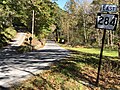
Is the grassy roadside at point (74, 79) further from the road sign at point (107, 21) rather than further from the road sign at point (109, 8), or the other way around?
the road sign at point (109, 8)

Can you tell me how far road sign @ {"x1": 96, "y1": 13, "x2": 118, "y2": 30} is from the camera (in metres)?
11.1

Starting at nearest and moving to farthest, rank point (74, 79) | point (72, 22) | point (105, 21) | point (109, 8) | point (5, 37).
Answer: point (109, 8), point (105, 21), point (74, 79), point (5, 37), point (72, 22)

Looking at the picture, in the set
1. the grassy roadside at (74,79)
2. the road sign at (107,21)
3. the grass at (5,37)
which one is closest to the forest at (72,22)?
the grass at (5,37)

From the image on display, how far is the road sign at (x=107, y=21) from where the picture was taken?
11055 mm

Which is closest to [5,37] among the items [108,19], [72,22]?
[72,22]

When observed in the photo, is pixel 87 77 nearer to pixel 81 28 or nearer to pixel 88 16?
pixel 88 16

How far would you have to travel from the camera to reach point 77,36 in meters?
74.4

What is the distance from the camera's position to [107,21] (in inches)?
441

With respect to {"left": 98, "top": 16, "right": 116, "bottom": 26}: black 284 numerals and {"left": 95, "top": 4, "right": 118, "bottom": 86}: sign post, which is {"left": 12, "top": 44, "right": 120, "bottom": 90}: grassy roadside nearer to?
{"left": 95, "top": 4, "right": 118, "bottom": 86}: sign post

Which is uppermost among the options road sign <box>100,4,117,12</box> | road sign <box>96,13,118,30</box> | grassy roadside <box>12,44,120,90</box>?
road sign <box>100,4,117,12</box>

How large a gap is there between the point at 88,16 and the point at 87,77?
48.0 meters

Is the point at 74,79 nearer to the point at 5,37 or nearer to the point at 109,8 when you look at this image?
the point at 109,8

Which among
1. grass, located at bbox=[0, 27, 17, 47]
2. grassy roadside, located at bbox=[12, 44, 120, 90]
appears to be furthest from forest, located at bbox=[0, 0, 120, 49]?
grassy roadside, located at bbox=[12, 44, 120, 90]

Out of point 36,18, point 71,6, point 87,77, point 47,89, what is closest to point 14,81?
point 47,89
